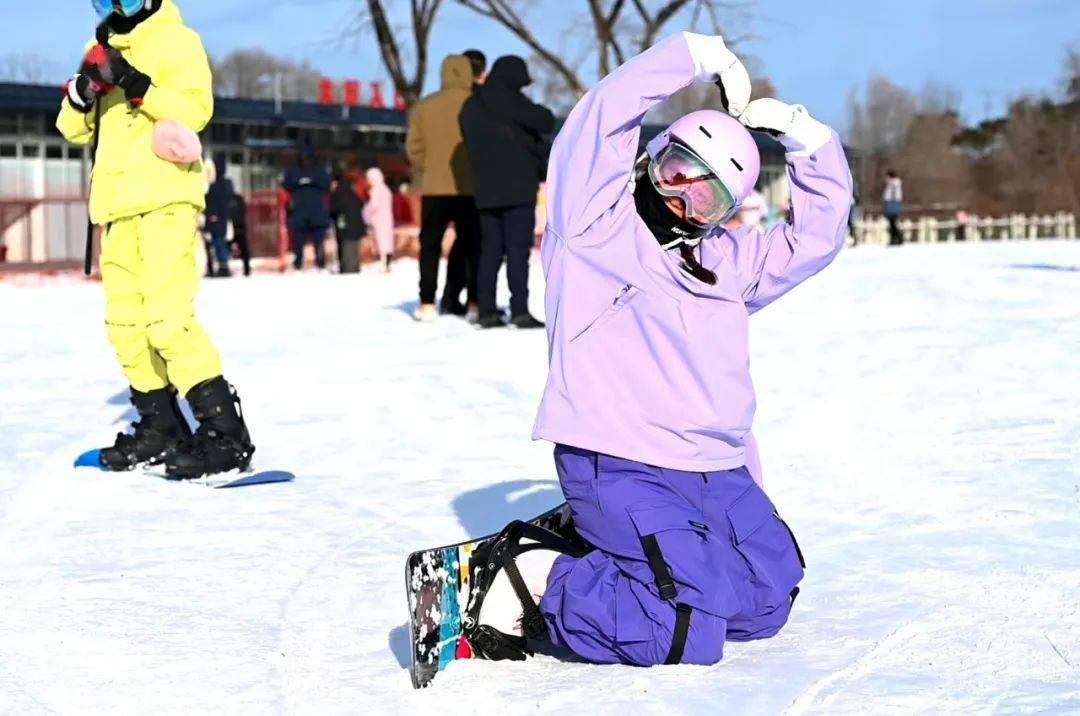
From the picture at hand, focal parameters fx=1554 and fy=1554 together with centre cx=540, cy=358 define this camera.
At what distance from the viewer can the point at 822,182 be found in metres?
3.22

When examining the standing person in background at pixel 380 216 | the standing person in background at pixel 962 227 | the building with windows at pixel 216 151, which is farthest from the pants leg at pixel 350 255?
the standing person in background at pixel 962 227

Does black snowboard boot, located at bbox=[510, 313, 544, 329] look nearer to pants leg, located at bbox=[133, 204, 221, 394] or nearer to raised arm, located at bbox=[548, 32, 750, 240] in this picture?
pants leg, located at bbox=[133, 204, 221, 394]

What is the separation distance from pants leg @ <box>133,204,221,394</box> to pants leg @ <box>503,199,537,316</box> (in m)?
4.26

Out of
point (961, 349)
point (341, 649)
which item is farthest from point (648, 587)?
point (961, 349)

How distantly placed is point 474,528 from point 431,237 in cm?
565

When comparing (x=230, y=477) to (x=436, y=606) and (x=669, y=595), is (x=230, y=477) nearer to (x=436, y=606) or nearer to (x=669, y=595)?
(x=436, y=606)

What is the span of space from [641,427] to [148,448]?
102 inches

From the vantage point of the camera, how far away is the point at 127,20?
190 inches

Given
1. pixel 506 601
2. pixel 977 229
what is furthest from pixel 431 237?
pixel 977 229

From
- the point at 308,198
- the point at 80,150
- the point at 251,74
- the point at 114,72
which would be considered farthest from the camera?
the point at 251,74

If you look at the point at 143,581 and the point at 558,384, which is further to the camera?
the point at 143,581

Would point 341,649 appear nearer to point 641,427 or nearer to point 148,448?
point 641,427

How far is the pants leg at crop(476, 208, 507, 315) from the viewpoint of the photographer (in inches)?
360

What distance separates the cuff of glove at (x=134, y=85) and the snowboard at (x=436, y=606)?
2349 mm
